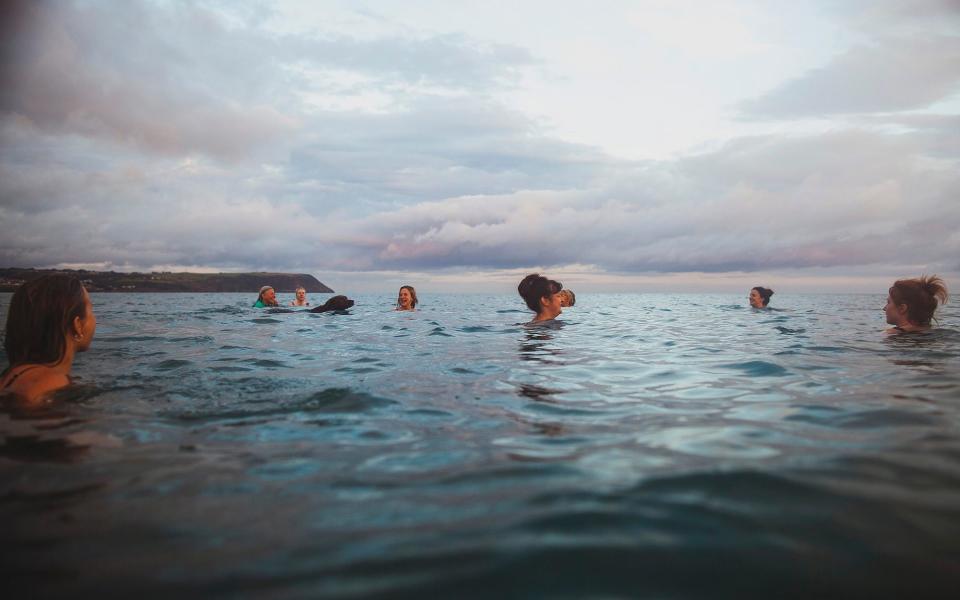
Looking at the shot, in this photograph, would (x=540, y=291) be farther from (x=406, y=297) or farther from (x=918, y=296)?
(x=406, y=297)

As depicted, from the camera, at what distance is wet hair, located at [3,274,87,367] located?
566 centimetres

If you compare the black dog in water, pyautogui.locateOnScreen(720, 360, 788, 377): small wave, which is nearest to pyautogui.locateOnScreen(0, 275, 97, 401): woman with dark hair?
pyautogui.locateOnScreen(720, 360, 788, 377): small wave

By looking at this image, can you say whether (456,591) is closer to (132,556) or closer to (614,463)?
(132,556)

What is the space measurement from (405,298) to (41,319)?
19.7 meters

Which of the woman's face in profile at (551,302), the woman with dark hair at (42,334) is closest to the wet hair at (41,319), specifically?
the woman with dark hair at (42,334)

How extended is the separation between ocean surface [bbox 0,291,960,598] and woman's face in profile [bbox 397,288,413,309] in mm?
17701

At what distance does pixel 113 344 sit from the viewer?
1300 centimetres

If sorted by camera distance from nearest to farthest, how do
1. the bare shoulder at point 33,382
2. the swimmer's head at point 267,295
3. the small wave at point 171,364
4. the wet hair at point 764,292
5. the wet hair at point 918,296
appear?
1. the bare shoulder at point 33,382
2. the small wave at point 171,364
3. the wet hair at point 918,296
4. the swimmer's head at point 267,295
5. the wet hair at point 764,292

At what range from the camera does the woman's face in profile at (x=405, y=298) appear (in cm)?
2511

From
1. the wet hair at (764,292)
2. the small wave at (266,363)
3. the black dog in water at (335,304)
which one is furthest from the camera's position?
the wet hair at (764,292)

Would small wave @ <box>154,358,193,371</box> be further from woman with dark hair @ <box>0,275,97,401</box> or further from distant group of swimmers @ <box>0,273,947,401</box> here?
woman with dark hair @ <box>0,275,97,401</box>

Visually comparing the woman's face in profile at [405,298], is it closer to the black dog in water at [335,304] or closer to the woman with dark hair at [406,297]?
the woman with dark hair at [406,297]

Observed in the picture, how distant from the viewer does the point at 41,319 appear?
571cm

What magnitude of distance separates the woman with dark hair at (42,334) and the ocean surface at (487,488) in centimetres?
29
